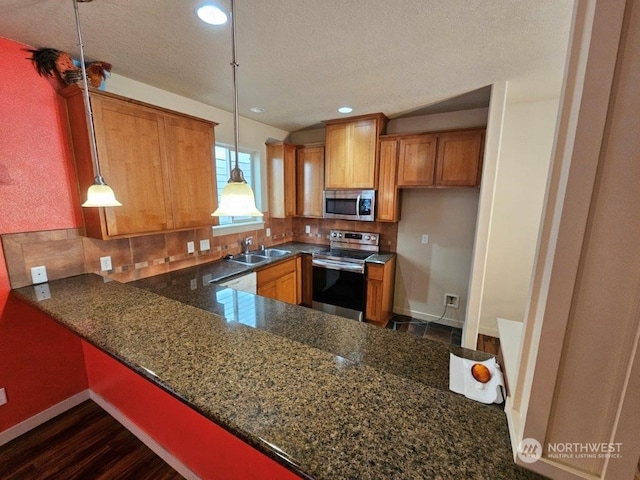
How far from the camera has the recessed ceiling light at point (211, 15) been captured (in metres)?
1.30

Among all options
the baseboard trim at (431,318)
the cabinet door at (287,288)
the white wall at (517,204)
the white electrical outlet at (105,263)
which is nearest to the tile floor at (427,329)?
the baseboard trim at (431,318)

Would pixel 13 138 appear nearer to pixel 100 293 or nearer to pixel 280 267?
pixel 100 293

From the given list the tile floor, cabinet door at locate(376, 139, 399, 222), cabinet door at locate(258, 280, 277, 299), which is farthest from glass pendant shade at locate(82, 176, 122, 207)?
the tile floor

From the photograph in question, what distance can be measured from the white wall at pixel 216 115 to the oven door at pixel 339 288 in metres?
1.23

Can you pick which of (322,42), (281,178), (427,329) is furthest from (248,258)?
(427,329)

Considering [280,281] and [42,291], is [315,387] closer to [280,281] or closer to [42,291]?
[42,291]

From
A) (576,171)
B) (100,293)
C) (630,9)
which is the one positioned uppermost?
(630,9)

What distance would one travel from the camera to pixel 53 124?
5.79 ft

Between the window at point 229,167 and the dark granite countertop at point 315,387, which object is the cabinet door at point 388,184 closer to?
the window at point 229,167

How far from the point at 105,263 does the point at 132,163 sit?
83 cm

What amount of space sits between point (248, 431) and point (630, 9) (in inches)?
44.2

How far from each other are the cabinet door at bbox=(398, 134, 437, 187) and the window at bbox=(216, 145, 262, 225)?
1858 mm

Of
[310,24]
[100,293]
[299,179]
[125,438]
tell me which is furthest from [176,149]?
[125,438]

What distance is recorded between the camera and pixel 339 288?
10.6 feet
